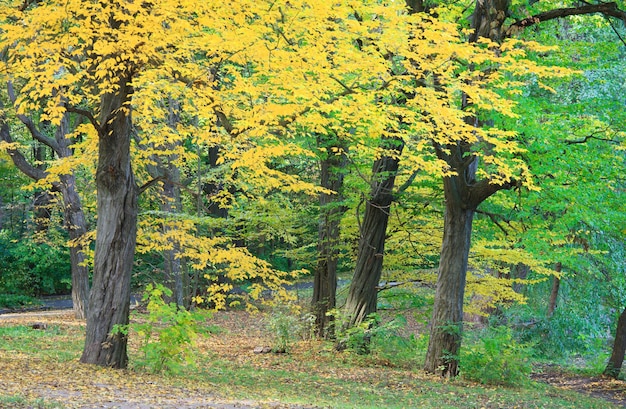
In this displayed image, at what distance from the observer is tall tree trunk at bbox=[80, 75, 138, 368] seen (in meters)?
10.6

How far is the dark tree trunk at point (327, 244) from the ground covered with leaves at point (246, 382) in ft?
2.81

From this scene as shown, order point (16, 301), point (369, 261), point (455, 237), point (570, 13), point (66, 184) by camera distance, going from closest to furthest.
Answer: point (570, 13) → point (455, 237) → point (369, 261) → point (66, 184) → point (16, 301)

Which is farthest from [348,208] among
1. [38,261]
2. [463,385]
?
[38,261]

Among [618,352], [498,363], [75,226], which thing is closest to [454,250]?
[498,363]

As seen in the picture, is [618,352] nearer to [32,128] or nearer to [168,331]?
[168,331]

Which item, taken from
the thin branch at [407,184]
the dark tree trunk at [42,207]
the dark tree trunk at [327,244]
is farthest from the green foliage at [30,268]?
the thin branch at [407,184]

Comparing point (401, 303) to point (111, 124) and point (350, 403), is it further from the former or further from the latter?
point (111, 124)

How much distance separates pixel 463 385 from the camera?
12555 mm

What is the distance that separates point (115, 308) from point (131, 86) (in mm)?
3365

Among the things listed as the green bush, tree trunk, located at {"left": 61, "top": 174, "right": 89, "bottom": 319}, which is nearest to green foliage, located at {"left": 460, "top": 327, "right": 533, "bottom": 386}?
the green bush

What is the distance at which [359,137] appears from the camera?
13.5 meters

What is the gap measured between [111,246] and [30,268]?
22.6 meters

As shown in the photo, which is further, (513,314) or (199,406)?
(513,314)

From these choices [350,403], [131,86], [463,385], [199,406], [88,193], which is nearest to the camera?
[199,406]
